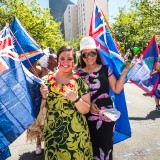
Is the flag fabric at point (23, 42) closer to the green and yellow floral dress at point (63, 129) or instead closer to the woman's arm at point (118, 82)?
the green and yellow floral dress at point (63, 129)

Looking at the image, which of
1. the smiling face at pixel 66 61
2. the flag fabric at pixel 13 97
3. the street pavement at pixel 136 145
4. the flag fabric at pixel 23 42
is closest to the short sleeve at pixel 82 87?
the smiling face at pixel 66 61

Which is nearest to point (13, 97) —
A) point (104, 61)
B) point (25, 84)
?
point (25, 84)

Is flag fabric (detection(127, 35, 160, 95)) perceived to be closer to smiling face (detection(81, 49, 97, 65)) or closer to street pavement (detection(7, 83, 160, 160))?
street pavement (detection(7, 83, 160, 160))

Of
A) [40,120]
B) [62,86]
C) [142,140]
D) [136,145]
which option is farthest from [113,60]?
[142,140]

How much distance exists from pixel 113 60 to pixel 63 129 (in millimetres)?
1247

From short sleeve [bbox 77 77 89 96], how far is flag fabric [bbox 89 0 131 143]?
2.49ft

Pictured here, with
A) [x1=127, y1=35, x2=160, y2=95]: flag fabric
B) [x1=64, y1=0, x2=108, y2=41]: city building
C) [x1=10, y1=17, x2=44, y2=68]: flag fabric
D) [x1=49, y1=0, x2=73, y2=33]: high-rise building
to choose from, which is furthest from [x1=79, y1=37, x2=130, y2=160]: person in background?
[x1=49, y1=0, x2=73, y2=33]: high-rise building

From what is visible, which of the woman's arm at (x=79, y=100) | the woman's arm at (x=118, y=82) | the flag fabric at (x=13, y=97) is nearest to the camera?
the woman's arm at (x=79, y=100)

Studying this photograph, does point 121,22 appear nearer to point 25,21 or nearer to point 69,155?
point 25,21

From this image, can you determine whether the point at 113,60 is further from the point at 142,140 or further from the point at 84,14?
the point at 84,14

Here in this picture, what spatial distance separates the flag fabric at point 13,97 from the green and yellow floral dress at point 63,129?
0.23m

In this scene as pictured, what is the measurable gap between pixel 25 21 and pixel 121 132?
23516 mm

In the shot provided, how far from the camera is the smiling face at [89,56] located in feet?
9.54

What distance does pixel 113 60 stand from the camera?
11.1 ft
